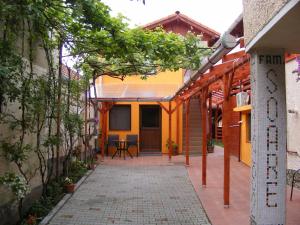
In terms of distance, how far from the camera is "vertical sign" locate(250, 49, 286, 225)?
14.9 ft

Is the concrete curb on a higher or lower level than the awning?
lower

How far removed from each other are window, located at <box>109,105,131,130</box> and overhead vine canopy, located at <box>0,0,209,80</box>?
937 cm

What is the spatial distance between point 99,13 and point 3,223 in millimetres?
3314

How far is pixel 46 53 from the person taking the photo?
8094 millimetres

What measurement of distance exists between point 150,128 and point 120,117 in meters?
1.50

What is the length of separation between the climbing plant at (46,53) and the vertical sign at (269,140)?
2296mm

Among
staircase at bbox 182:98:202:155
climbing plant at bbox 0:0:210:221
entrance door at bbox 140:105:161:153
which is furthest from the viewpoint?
entrance door at bbox 140:105:161:153

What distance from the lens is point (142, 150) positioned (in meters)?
19.8

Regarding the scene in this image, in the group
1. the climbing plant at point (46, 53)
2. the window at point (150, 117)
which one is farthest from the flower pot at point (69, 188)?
the window at point (150, 117)

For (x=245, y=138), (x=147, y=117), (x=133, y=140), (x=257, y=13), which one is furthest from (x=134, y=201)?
(x=147, y=117)

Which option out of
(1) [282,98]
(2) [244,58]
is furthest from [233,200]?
(1) [282,98]

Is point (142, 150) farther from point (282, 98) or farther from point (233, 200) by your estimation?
point (282, 98)

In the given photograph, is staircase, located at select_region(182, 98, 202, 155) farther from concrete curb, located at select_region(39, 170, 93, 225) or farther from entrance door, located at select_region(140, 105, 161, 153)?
concrete curb, located at select_region(39, 170, 93, 225)

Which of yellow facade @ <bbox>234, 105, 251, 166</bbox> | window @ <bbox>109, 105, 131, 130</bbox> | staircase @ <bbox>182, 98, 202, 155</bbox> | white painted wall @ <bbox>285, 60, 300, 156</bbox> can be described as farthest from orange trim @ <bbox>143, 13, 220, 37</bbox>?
white painted wall @ <bbox>285, 60, 300, 156</bbox>
